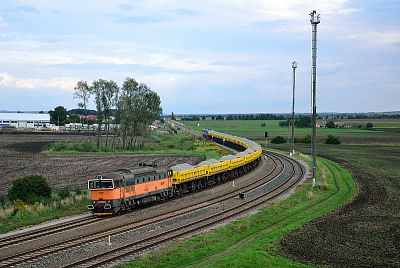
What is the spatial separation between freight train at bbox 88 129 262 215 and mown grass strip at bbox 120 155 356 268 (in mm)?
8155

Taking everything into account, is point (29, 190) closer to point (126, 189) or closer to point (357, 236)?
point (126, 189)

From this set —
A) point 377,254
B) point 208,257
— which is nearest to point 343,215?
point 377,254

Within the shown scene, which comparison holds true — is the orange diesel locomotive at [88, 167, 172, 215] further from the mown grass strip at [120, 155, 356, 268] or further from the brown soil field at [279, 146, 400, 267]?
the brown soil field at [279, 146, 400, 267]

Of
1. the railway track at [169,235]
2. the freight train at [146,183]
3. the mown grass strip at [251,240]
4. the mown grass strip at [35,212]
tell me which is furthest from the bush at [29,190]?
the mown grass strip at [251,240]

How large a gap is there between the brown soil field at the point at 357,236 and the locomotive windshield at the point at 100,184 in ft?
40.0

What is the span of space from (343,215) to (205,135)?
109737 millimetres

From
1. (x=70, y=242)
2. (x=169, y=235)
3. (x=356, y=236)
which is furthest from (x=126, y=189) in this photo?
(x=356, y=236)

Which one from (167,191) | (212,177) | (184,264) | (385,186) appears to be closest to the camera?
(184,264)

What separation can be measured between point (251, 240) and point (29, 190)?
66.6 ft

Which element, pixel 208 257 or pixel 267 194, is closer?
pixel 208 257

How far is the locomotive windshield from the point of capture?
3281 centimetres

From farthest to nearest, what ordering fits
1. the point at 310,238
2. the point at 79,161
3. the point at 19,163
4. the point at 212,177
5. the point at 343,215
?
the point at 79,161 < the point at 19,163 < the point at 212,177 < the point at 343,215 < the point at 310,238

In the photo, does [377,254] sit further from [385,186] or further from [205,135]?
[205,135]

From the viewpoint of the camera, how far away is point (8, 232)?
95.5ft
